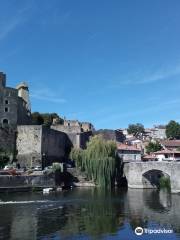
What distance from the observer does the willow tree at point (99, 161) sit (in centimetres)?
4700

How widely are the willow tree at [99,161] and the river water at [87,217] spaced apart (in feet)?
31.3

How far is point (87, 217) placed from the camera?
26.7m

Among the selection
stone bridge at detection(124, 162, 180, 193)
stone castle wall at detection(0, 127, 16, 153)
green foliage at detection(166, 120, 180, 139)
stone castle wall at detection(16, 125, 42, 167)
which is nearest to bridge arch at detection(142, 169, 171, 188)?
stone bridge at detection(124, 162, 180, 193)

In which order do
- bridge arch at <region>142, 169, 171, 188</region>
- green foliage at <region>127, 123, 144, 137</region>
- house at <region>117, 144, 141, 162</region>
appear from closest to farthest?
bridge arch at <region>142, 169, 171, 188</region>, house at <region>117, 144, 141, 162</region>, green foliage at <region>127, 123, 144, 137</region>

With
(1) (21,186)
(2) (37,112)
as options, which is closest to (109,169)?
(1) (21,186)

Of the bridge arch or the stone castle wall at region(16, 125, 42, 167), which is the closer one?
the bridge arch

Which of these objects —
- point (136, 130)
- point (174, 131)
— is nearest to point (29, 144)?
point (174, 131)

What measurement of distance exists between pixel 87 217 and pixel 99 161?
68.1ft

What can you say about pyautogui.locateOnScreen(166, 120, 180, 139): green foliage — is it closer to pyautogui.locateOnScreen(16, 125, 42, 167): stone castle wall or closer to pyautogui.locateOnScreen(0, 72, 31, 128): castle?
pyautogui.locateOnScreen(0, 72, 31, 128): castle

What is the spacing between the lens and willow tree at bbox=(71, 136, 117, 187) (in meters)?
47.0

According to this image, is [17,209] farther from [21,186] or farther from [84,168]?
[84,168]

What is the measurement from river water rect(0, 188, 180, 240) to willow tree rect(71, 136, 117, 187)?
9538 mm

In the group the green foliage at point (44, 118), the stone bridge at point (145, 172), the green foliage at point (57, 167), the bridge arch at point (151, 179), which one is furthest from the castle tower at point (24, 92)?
the bridge arch at point (151, 179)

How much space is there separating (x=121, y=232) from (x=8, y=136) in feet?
114
